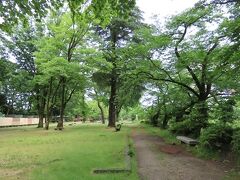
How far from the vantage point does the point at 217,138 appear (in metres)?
12.5

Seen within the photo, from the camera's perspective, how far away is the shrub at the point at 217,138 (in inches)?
490

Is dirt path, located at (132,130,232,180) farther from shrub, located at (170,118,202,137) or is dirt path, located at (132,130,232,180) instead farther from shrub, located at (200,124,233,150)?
shrub, located at (170,118,202,137)

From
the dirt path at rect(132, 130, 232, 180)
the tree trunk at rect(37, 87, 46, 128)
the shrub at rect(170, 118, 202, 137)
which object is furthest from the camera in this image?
the tree trunk at rect(37, 87, 46, 128)

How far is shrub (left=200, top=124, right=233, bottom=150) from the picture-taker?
12.4 m

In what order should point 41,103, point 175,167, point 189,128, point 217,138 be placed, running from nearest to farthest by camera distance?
1. point 175,167
2. point 217,138
3. point 189,128
4. point 41,103

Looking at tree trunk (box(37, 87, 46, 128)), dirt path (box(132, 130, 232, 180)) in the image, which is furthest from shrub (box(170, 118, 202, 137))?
tree trunk (box(37, 87, 46, 128))

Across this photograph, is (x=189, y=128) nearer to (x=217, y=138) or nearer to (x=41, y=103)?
(x=217, y=138)

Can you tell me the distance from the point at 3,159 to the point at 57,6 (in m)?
7.31

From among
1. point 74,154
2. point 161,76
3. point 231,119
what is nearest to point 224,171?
point 231,119

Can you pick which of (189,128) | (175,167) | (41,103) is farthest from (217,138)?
(41,103)

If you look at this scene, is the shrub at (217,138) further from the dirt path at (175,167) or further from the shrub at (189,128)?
the shrub at (189,128)

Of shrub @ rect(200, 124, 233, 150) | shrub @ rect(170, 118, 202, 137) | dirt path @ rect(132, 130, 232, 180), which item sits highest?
shrub @ rect(170, 118, 202, 137)

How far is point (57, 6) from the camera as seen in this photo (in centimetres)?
684

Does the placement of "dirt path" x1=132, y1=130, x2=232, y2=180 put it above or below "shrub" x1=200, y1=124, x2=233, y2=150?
below
